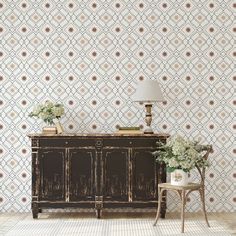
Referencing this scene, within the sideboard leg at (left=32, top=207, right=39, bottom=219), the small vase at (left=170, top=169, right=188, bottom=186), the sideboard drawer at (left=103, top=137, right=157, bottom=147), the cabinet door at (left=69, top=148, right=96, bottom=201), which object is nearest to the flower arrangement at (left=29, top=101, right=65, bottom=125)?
the cabinet door at (left=69, top=148, right=96, bottom=201)

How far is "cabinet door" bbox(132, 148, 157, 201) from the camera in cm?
650

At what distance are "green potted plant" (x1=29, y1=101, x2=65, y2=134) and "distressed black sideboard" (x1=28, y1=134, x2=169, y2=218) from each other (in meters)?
0.16

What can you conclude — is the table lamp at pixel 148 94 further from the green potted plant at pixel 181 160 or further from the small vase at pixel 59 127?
the small vase at pixel 59 127

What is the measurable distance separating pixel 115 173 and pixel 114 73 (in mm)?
1411

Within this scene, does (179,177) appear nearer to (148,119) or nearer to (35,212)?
(148,119)

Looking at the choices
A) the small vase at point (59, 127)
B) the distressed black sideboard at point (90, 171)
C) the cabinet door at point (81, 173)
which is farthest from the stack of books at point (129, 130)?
the small vase at point (59, 127)

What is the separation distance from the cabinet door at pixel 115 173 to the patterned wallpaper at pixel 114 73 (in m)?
0.61

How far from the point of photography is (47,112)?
662 centimetres

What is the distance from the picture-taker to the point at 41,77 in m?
7.07

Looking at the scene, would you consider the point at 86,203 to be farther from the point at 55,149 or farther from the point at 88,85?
the point at 88,85

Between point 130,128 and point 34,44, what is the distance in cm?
178

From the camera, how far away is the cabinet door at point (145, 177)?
256 inches

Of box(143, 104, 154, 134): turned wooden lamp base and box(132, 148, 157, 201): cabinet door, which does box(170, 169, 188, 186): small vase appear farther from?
box(143, 104, 154, 134): turned wooden lamp base

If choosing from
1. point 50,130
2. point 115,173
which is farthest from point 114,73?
point 115,173
